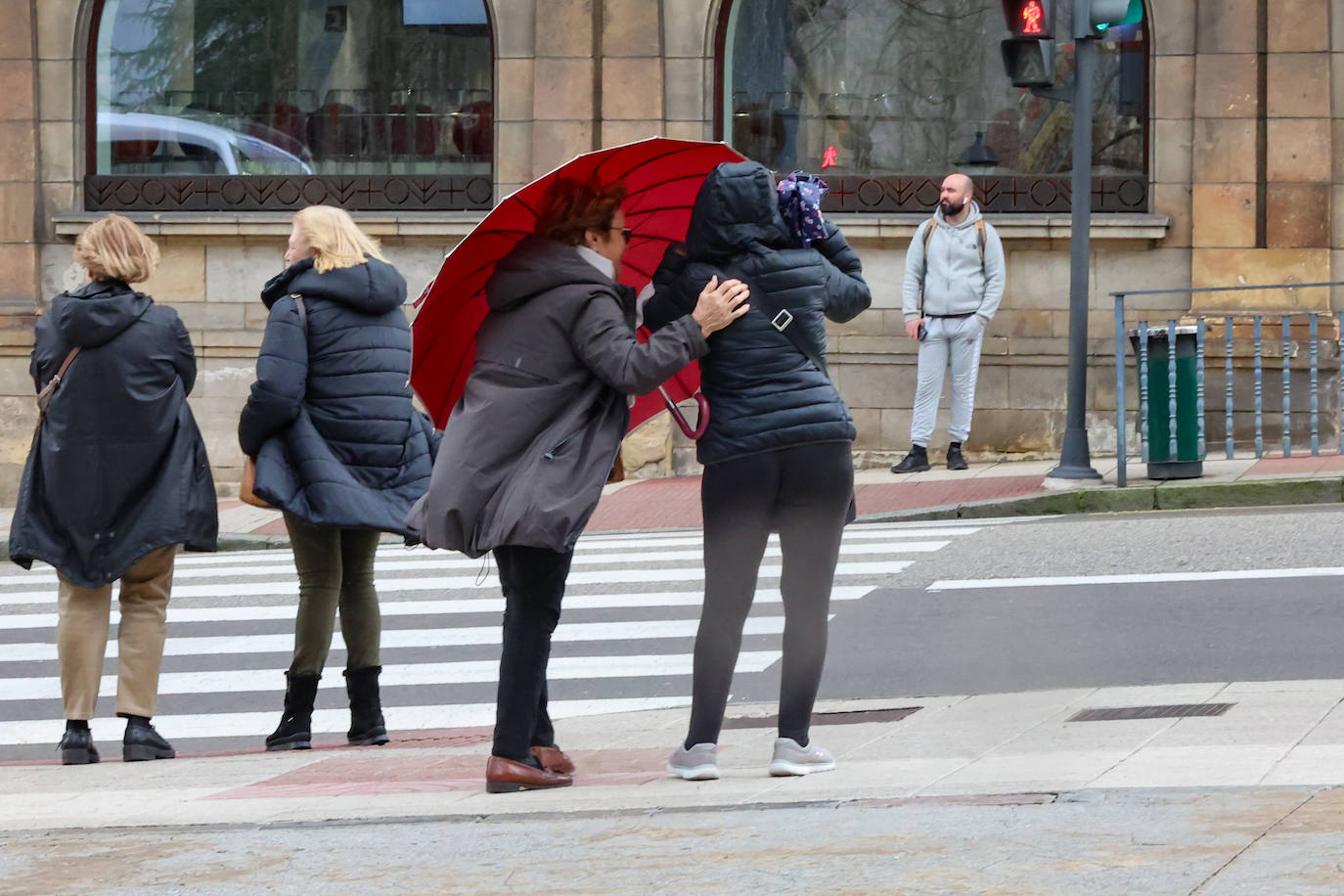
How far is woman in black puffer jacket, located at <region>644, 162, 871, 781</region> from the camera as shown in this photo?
19.9 ft

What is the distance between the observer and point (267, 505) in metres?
7.28

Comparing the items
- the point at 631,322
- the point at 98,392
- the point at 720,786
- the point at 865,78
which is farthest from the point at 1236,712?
the point at 865,78

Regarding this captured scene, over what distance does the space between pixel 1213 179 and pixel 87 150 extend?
892 cm

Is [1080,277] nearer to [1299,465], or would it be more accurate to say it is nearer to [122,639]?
[1299,465]

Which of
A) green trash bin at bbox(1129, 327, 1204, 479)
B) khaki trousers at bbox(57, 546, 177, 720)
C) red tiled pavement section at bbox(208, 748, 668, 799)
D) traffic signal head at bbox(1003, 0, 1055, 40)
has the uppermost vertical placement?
traffic signal head at bbox(1003, 0, 1055, 40)

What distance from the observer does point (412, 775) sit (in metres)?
6.67

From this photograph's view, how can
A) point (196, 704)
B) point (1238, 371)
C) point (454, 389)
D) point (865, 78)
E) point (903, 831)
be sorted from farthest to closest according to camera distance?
point (865, 78) → point (1238, 371) → point (196, 704) → point (454, 389) → point (903, 831)

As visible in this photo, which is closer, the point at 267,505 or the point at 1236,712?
the point at 1236,712

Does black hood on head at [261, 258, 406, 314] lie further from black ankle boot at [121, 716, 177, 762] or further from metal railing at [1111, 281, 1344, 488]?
metal railing at [1111, 281, 1344, 488]

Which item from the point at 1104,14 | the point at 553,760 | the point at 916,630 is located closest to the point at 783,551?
the point at 553,760

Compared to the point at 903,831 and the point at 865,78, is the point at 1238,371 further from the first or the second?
the point at 903,831

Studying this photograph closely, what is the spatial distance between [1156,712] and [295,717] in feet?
9.69

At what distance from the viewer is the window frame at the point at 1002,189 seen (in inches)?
643

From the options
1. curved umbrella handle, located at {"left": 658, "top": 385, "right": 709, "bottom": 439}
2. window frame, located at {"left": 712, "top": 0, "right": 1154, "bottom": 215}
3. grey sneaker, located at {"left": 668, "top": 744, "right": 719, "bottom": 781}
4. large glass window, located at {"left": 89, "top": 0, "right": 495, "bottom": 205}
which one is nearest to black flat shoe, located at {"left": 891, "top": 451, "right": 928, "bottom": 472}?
window frame, located at {"left": 712, "top": 0, "right": 1154, "bottom": 215}
